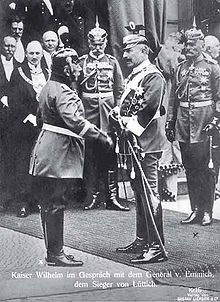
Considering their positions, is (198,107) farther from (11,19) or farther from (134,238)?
(11,19)

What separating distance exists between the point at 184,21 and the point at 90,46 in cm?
75

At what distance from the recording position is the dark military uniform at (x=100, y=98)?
639cm

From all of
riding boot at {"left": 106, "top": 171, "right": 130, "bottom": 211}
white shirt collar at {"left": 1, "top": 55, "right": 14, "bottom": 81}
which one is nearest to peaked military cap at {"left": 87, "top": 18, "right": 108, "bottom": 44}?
white shirt collar at {"left": 1, "top": 55, "right": 14, "bottom": 81}

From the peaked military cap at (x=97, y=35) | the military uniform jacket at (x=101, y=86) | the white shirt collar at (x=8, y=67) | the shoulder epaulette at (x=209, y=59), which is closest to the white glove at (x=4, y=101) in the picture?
the white shirt collar at (x=8, y=67)

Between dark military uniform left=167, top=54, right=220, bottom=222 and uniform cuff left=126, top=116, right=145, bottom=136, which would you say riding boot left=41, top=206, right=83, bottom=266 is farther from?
dark military uniform left=167, top=54, right=220, bottom=222

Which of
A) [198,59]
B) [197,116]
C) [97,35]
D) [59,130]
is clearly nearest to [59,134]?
[59,130]

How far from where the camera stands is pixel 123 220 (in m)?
6.50

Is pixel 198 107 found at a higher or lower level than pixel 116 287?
higher

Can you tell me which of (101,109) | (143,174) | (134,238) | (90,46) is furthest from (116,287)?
(90,46)

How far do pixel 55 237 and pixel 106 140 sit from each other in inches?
31.5

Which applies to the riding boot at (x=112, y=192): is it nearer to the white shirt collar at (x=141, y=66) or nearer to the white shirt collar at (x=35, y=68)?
the white shirt collar at (x=141, y=66)

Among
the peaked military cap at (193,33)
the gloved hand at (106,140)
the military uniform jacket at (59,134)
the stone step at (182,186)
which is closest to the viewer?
the military uniform jacket at (59,134)

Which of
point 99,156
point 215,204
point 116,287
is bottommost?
point 116,287

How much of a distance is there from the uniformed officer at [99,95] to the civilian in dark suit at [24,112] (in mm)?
354
